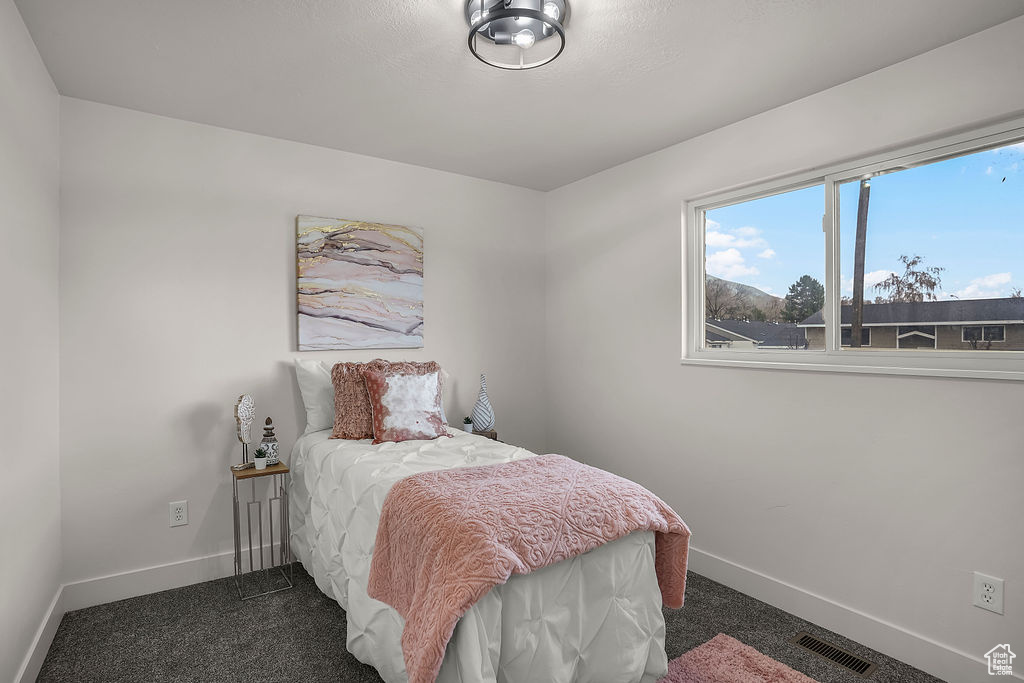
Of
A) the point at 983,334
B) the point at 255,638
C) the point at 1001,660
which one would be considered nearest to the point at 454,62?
the point at 983,334

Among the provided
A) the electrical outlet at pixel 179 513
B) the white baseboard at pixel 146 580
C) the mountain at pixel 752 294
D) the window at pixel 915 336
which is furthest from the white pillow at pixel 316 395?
the window at pixel 915 336

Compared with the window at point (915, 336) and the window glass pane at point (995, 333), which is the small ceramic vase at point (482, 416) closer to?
the window at point (915, 336)

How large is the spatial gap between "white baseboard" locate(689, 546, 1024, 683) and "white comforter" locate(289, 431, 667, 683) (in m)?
0.98

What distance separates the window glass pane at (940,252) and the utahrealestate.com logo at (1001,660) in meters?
1.09

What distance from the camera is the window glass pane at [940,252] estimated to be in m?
2.07

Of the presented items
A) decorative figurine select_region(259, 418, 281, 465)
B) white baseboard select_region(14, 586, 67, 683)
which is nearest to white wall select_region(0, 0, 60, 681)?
white baseboard select_region(14, 586, 67, 683)

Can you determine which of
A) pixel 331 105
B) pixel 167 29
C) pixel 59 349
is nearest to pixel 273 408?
pixel 59 349

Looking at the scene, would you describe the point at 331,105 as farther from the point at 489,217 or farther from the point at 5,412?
the point at 5,412

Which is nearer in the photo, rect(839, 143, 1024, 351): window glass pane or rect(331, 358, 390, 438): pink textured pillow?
rect(839, 143, 1024, 351): window glass pane

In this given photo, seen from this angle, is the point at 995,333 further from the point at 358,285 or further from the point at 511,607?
the point at 358,285

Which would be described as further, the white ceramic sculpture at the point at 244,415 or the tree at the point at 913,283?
the white ceramic sculpture at the point at 244,415

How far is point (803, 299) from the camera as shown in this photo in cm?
268

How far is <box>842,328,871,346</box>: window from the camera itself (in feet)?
7.96

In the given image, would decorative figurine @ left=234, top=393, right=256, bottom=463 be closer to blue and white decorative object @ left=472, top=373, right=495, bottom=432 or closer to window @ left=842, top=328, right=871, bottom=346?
blue and white decorative object @ left=472, top=373, right=495, bottom=432
